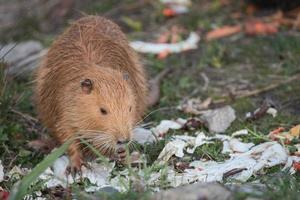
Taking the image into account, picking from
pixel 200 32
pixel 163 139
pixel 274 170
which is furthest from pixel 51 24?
pixel 274 170

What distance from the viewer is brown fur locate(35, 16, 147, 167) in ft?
15.4

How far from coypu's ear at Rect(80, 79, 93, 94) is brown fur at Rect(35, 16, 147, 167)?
26 mm

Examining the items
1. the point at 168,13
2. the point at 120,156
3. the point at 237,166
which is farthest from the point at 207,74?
the point at 237,166

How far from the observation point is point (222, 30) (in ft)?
24.5

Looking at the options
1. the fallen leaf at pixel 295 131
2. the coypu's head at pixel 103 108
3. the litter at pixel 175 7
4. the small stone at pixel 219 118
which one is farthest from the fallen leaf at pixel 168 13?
the coypu's head at pixel 103 108

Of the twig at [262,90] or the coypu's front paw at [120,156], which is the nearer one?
the coypu's front paw at [120,156]

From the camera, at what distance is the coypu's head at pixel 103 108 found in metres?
4.61

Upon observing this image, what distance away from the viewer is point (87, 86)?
471 centimetres

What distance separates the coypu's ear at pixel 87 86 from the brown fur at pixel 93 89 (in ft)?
0.09

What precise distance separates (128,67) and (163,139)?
0.67 m

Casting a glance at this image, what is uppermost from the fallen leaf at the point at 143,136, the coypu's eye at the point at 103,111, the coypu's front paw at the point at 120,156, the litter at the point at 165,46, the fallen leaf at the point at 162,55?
the coypu's eye at the point at 103,111

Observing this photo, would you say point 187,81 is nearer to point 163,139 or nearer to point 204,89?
point 204,89

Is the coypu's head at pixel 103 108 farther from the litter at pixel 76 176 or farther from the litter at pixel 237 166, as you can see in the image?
the litter at pixel 237 166

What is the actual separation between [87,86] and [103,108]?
18 cm
